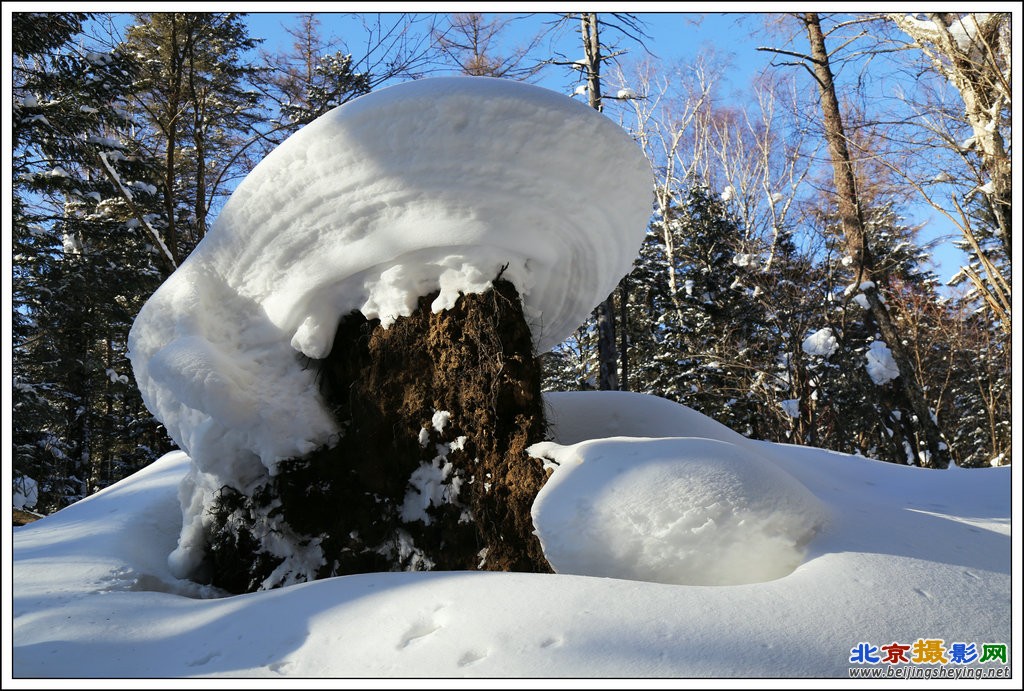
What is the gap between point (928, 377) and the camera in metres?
13.5

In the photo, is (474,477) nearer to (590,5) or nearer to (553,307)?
(553,307)

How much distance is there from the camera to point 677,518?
276cm

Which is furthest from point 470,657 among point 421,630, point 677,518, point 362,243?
point 362,243

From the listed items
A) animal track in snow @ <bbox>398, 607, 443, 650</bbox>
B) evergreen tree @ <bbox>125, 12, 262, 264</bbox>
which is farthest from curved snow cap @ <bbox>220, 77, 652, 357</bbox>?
evergreen tree @ <bbox>125, 12, 262, 264</bbox>

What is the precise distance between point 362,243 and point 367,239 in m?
0.03

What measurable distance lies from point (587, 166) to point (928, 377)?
12.6m

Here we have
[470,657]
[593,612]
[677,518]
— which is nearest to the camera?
[470,657]

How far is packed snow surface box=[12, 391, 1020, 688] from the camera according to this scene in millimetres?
2104

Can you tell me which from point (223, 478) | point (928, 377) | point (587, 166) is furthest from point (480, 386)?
point (928, 377)

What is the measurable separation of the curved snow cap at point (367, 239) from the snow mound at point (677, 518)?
122cm

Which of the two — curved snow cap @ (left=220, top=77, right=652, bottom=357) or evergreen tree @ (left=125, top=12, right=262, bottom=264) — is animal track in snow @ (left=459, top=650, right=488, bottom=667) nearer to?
curved snow cap @ (left=220, top=77, right=652, bottom=357)

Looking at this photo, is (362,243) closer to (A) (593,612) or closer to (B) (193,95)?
(A) (593,612)

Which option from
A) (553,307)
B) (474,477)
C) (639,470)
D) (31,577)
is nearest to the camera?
(639,470)

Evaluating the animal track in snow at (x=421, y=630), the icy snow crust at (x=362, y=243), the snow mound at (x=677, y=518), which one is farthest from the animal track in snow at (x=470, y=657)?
the icy snow crust at (x=362, y=243)
